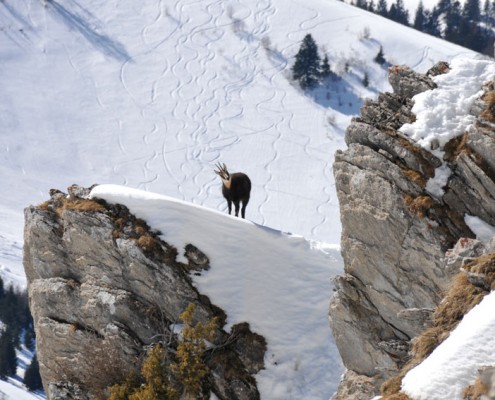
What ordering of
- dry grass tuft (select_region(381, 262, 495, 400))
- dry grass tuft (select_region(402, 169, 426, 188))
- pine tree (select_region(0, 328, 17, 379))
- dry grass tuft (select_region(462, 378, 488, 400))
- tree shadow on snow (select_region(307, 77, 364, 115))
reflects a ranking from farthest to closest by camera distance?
tree shadow on snow (select_region(307, 77, 364, 115)), pine tree (select_region(0, 328, 17, 379)), dry grass tuft (select_region(402, 169, 426, 188)), dry grass tuft (select_region(381, 262, 495, 400)), dry grass tuft (select_region(462, 378, 488, 400))

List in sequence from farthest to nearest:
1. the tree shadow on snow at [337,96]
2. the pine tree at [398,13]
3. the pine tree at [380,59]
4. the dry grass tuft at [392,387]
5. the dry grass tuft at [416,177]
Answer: the pine tree at [398,13] < the pine tree at [380,59] < the tree shadow on snow at [337,96] < the dry grass tuft at [416,177] < the dry grass tuft at [392,387]

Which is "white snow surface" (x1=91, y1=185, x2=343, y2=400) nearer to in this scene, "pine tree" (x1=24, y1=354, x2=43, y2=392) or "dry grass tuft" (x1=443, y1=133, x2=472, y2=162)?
"dry grass tuft" (x1=443, y1=133, x2=472, y2=162)

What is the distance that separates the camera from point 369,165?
1741 centimetres

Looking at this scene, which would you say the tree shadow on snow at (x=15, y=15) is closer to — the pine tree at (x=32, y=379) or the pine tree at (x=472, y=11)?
the pine tree at (x=32, y=379)

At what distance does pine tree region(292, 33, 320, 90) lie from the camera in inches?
3056

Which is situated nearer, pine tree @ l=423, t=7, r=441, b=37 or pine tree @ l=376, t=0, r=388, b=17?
pine tree @ l=423, t=7, r=441, b=37

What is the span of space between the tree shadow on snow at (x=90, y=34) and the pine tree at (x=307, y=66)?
50.6 ft

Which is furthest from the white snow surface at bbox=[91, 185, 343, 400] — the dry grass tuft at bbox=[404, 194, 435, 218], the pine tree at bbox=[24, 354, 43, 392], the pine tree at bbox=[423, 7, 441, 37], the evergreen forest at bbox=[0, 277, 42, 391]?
the pine tree at bbox=[423, 7, 441, 37]

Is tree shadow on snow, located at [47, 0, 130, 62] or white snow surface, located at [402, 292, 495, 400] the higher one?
white snow surface, located at [402, 292, 495, 400]

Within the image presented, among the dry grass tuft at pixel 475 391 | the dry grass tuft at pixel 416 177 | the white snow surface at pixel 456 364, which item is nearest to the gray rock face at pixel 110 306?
the dry grass tuft at pixel 416 177

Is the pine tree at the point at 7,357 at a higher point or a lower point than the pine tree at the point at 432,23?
lower

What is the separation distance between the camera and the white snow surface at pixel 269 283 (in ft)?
67.8

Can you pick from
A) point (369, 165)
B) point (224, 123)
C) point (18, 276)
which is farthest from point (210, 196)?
point (369, 165)

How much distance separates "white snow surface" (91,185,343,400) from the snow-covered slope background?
25.3m
